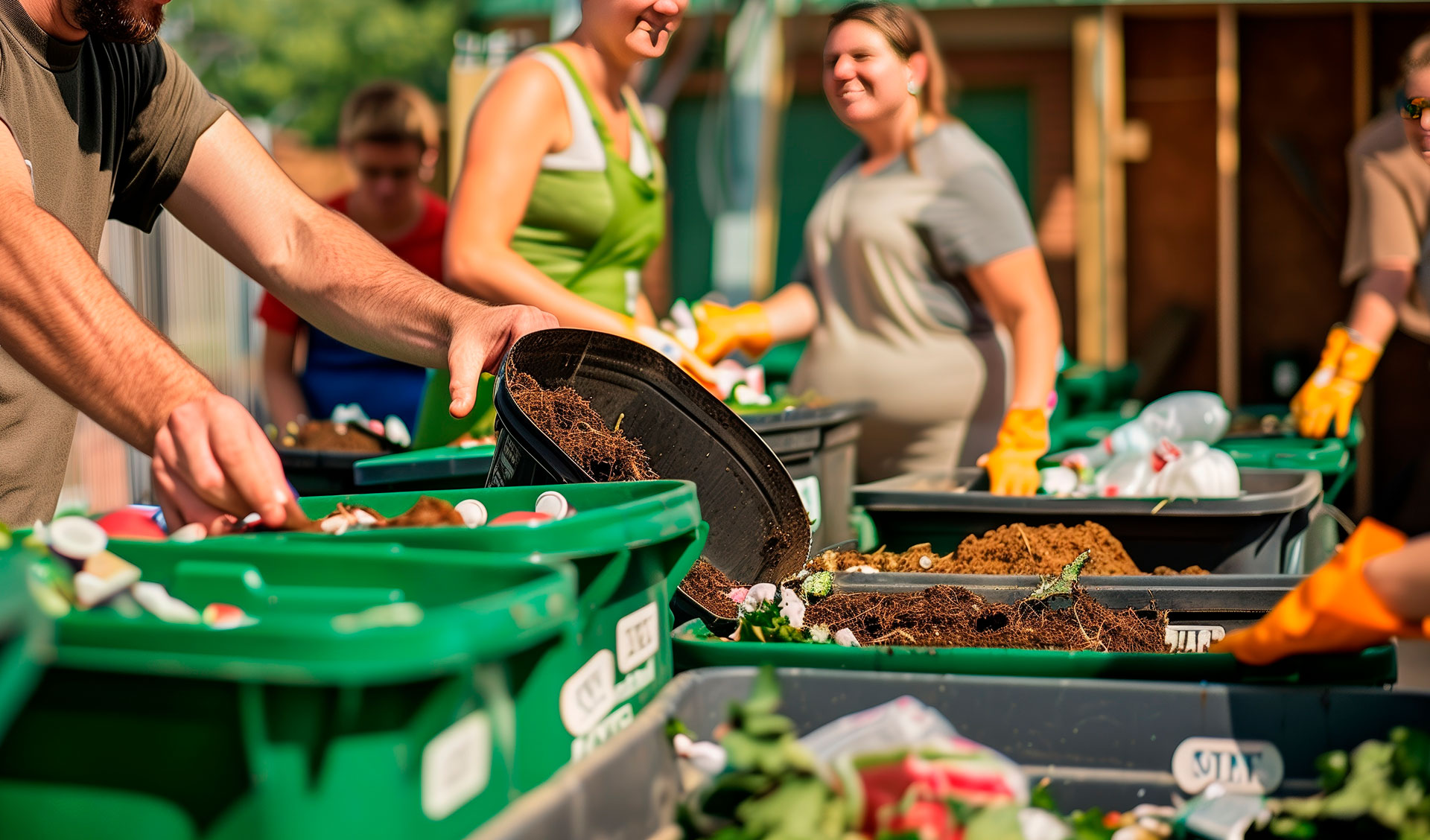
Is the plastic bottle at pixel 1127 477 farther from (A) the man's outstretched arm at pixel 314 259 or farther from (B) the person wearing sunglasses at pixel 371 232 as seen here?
(B) the person wearing sunglasses at pixel 371 232

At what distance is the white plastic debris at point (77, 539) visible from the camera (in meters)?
0.99

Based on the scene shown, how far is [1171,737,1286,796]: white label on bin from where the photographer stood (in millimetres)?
1185

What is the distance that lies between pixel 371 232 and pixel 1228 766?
2983 mm

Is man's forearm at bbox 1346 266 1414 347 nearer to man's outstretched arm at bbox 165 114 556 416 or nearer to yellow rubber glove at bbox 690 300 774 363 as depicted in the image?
yellow rubber glove at bbox 690 300 774 363

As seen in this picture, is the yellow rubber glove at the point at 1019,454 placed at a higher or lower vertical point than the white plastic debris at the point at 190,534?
lower

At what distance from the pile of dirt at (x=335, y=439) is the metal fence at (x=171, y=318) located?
4.14 metres

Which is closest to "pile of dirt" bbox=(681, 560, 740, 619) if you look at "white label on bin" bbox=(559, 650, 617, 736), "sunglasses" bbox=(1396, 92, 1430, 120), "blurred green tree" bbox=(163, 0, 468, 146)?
"white label on bin" bbox=(559, 650, 617, 736)

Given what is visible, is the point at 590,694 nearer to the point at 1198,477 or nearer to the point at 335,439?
the point at 1198,477

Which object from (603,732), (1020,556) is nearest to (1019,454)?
(1020,556)

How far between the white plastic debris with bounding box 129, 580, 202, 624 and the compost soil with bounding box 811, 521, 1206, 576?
3.52ft

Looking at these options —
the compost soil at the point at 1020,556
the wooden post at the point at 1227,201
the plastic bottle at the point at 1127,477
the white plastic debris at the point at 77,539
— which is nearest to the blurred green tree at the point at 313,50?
the wooden post at the point at 1227,201

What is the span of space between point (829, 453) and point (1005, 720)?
121cm

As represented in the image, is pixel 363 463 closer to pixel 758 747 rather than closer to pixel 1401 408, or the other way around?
pixel 758 747

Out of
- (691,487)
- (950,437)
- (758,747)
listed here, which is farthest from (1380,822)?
(950,437)
